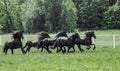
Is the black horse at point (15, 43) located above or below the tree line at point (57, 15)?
above

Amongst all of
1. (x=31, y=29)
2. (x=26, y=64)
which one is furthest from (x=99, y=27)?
(x=26, y=64)

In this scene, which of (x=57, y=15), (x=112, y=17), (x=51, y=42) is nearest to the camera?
(x=51, y=42)

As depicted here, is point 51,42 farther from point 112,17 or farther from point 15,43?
point 112,17

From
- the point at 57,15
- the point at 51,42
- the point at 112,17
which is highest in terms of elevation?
the point at 51,42

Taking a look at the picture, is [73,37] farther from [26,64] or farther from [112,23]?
[112,23]

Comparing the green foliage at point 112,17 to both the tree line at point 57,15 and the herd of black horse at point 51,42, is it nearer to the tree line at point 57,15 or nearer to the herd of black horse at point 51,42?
the tree line at point 57,15

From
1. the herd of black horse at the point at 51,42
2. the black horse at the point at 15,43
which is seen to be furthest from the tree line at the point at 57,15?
the black horse at the point at 15,43

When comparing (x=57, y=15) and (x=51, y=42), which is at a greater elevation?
(x=51, y=42)

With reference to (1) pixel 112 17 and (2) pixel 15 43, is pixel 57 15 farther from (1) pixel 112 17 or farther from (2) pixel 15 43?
(2) pixel 15 43

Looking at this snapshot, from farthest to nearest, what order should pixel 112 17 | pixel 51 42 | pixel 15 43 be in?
pixel 112 17 → pixel 51 42 → pixel 15 43

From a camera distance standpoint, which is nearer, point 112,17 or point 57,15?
point 57,15

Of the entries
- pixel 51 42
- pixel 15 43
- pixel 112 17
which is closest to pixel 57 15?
pixel 112 17

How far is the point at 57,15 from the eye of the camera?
6944cm

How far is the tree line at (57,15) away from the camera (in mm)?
67125
